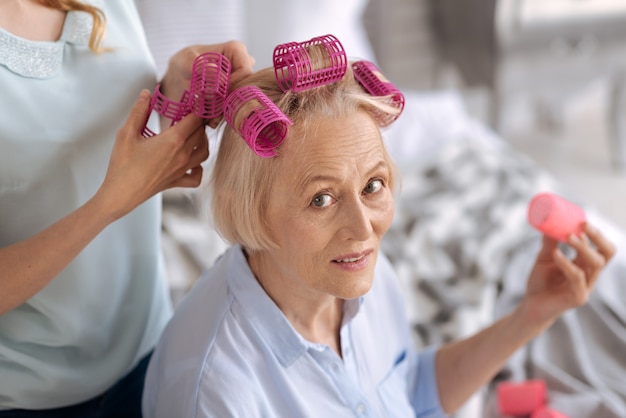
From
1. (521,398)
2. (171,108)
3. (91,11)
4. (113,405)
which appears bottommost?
(521,398)

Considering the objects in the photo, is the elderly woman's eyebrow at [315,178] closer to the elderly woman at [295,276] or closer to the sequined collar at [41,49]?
the elderly woman at [295,276]

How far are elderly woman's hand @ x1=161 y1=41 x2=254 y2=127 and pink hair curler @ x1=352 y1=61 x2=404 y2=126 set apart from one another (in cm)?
15

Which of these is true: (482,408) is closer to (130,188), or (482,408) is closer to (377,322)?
(377,322)

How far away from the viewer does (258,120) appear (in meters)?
0.90

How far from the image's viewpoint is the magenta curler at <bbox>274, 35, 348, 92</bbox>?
939mm

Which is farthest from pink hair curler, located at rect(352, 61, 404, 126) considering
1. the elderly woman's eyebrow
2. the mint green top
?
the mint green top

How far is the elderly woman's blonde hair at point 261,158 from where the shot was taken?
37.8 inches

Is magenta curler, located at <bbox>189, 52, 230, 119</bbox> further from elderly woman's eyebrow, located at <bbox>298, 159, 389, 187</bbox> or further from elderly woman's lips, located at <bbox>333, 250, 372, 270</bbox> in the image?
elderly woman's lips, located at <bbox>333, 250, 372, 270</bbox>

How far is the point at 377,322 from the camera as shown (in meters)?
1.24

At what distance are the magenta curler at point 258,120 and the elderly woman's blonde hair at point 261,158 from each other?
24mm

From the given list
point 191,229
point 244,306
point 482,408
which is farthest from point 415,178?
point 244,306

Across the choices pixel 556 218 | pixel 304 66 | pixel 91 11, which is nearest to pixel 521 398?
pixel 556 218

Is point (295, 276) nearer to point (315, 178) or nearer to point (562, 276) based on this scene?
point (315, 178)

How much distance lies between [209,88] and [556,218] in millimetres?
588
